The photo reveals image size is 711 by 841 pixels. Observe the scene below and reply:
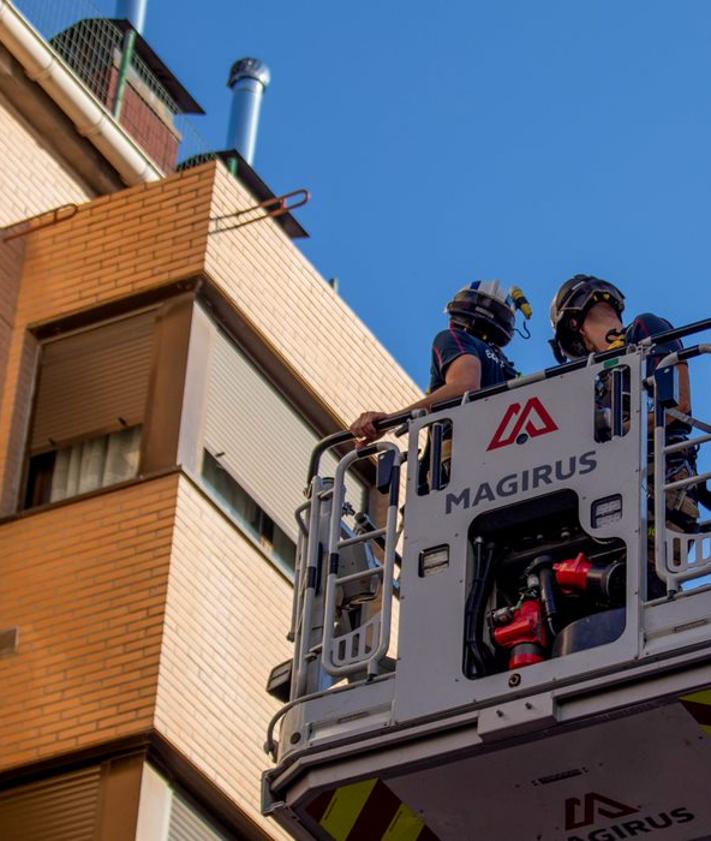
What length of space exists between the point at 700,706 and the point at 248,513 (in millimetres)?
7184

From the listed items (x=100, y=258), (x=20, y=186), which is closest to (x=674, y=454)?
(x=100, y=258)

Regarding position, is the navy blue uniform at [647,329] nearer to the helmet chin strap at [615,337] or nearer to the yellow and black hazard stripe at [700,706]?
the helmet chin strap at [615,337]

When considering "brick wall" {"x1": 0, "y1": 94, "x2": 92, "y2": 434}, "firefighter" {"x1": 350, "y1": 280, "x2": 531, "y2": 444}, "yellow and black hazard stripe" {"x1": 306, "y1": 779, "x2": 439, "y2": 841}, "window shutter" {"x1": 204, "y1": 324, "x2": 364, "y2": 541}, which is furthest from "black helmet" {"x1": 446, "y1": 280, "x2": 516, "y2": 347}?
"brick wall" {"x1": 0, "y1": 94, "x2": 92, "y2": 434}

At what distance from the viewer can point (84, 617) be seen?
1642 centimetres

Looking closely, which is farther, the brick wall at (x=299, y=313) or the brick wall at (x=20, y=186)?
the brick wall at (x=20, y=186)

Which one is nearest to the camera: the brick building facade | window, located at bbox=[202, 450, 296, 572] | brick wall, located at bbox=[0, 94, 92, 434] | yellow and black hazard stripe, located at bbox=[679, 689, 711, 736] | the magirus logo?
yellow and black hazard stripe, located at bbox=[679, 689, 711, 736]

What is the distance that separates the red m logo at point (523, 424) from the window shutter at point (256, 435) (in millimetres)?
5503

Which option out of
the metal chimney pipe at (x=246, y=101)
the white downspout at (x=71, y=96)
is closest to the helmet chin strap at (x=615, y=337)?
the white downspout at (x=71, y=96)

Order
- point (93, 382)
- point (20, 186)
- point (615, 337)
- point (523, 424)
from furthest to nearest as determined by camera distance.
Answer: point (20, 186), point (93, 382), point (615, 337), point (523, 424)

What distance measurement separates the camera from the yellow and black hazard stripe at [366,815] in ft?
38.2

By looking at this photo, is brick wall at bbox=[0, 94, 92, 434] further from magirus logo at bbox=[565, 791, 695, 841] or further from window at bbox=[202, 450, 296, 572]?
magirus logo at bbox=[565, 791, 695, 841]

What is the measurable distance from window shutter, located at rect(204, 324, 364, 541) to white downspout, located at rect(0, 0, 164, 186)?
10.8 ft

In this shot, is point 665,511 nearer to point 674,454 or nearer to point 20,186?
point 674,454

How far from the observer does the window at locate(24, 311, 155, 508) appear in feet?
57.7
